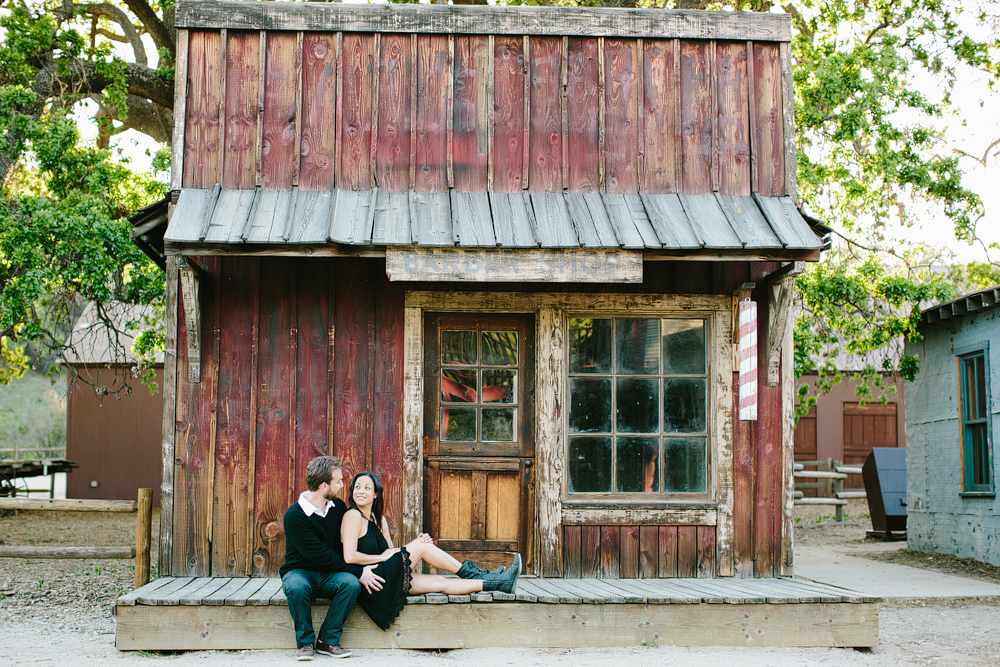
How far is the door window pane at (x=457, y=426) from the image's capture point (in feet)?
A: 24.5

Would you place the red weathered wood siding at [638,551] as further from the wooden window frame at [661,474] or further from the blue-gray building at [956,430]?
the blue-gray building at [956,430]

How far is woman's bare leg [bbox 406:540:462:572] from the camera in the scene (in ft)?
20.6

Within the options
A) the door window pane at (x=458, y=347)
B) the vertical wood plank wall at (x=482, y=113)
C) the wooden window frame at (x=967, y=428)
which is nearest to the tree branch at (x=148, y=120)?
the vertical wood plank wall at (x=482, y=113)

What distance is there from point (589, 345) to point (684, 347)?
771mm

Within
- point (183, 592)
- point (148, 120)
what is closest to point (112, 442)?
point (148, 120)

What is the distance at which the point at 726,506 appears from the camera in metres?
7.37

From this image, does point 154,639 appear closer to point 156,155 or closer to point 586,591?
point 586,591

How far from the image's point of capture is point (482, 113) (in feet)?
25.0

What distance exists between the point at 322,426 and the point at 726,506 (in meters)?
3.21

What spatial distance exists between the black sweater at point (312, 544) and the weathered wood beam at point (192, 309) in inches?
68.3

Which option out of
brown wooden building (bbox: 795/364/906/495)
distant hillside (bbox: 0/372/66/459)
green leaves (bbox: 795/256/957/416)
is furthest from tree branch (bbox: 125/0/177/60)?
distant hillside (bbox: 0/372/66/459)

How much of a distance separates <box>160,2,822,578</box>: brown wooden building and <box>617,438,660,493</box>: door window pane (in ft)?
0.06

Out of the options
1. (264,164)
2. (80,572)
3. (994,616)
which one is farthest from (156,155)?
(994,616)

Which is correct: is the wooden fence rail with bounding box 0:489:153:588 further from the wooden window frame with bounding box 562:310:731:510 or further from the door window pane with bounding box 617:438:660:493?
the door window pane with bounding box 617:438:660:493
